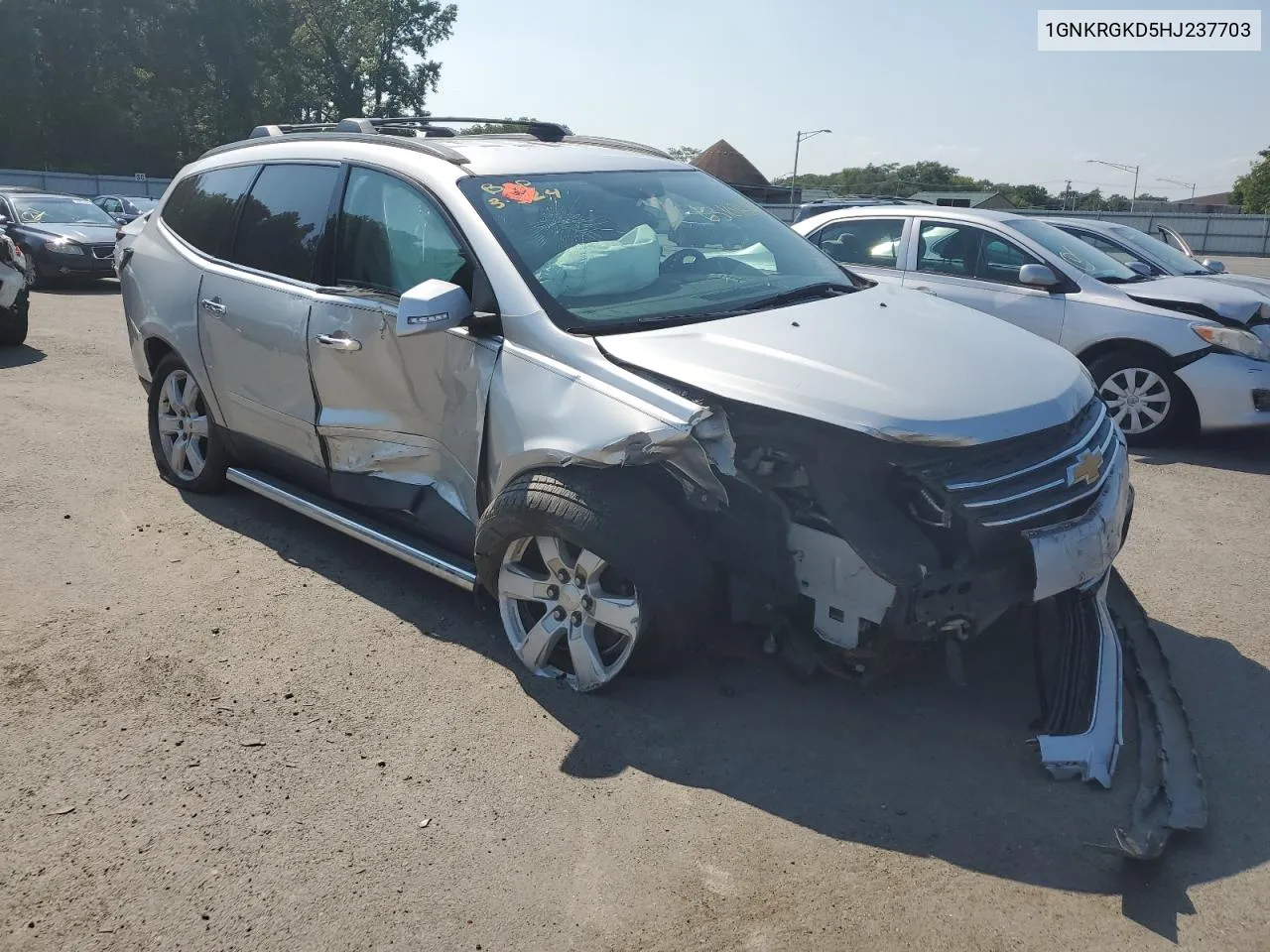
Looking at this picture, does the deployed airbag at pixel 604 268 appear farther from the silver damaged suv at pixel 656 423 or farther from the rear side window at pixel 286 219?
the rear side window at pixel 286 219

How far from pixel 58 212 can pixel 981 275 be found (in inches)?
610

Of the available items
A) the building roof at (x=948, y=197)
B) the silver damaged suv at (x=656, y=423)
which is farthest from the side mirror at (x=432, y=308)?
the building roof at (x=948, y=197)

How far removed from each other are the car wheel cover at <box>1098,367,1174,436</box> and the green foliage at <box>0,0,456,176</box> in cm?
5766

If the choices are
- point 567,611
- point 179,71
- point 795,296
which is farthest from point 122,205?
point 179,71

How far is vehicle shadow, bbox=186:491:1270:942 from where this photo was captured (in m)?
2.84

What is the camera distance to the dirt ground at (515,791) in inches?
104

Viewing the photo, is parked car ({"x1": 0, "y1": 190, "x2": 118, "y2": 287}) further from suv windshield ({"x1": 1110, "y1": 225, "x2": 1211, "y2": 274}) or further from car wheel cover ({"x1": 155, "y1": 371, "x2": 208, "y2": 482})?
suv windshield ({"x1": 1110, "y1": 225, "x2": 1211, "y2": 274})

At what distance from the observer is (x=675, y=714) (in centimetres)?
357

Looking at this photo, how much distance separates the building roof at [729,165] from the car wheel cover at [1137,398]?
36.1m

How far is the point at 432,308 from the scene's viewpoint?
3.62 m

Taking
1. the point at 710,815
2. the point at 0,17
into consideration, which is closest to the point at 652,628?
the point at 710,815

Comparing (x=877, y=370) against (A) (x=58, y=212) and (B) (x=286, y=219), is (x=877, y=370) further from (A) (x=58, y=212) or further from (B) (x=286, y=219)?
(A) (x=58, y=212)

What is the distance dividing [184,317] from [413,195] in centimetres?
188

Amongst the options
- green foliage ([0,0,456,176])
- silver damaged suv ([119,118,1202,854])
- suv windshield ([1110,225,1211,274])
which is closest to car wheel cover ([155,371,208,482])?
silver damaged suv ([119,118,1202,854])
